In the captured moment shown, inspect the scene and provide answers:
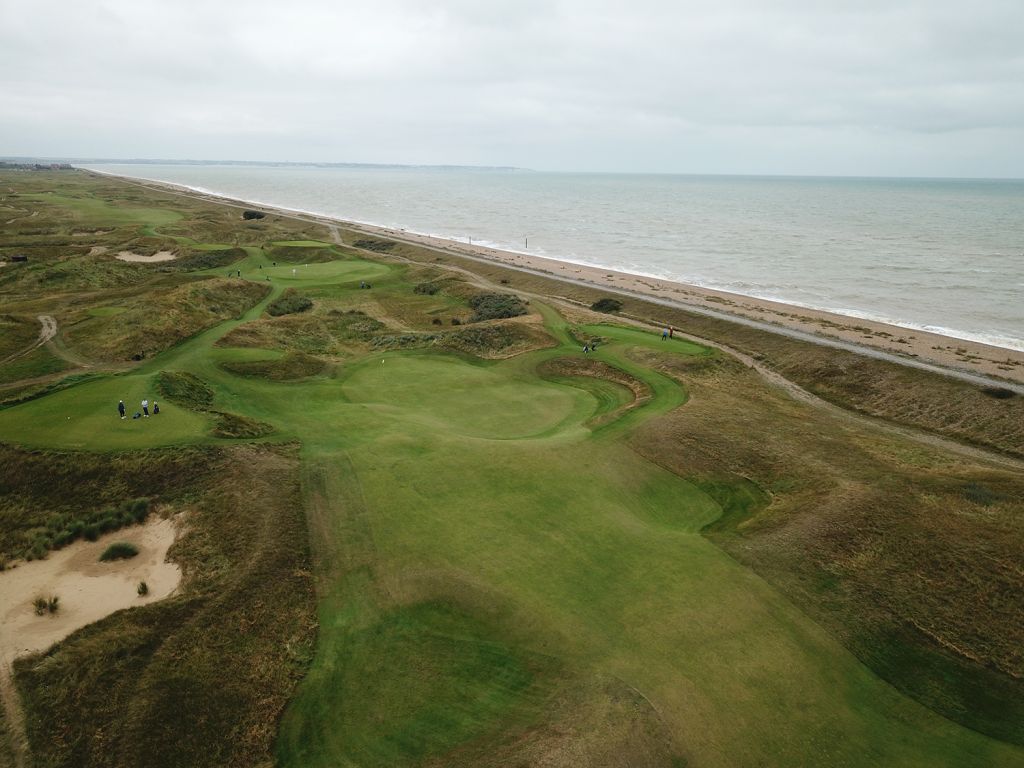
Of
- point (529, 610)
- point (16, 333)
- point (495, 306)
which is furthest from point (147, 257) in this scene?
point (529, 610)

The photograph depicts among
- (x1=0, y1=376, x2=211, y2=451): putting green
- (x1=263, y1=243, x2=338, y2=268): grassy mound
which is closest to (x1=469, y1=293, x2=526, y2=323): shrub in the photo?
(x1=0, y1=376, x2=211, y2=451): putting green

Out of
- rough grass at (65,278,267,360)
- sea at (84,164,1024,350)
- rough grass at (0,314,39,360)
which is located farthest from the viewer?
sea at (84,164,1024,350)

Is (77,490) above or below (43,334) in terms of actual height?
below

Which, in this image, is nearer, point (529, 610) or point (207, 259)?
point (529, 610)

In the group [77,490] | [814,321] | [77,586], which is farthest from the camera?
[814,321]

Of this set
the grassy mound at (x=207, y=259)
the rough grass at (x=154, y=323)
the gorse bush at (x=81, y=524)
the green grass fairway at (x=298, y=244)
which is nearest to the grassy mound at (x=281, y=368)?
the rough grass at (x=154, y=323)

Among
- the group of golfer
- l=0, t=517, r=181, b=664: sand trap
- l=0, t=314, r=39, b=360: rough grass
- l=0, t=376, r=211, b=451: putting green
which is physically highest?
the group of golfer

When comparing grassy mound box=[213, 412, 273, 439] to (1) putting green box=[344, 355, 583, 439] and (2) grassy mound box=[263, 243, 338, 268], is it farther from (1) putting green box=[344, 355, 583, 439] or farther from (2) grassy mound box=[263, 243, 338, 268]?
(2) grassy mound box=[263, 243, 338, 268]

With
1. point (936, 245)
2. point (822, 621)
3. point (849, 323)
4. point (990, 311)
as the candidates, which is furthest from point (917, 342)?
point (936, 245)

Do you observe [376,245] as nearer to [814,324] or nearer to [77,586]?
[814,324]
